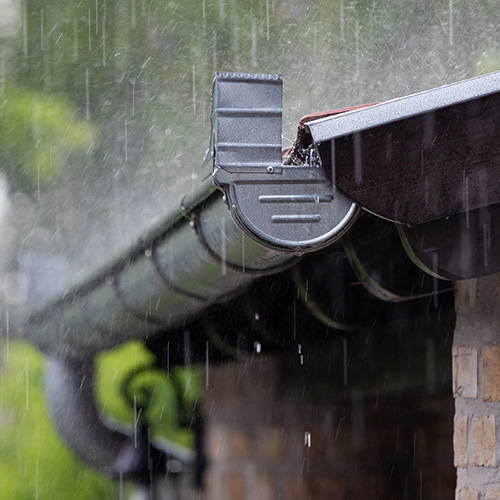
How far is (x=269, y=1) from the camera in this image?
6867 mm

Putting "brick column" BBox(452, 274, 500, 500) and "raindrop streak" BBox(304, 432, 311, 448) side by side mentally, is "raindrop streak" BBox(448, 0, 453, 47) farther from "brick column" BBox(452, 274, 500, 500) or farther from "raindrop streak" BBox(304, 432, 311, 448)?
"brick column" BBox(452, 274, 500, 500)

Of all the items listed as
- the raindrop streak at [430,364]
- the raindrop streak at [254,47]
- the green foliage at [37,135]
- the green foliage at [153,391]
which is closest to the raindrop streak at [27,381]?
the green foliage at [37,135]

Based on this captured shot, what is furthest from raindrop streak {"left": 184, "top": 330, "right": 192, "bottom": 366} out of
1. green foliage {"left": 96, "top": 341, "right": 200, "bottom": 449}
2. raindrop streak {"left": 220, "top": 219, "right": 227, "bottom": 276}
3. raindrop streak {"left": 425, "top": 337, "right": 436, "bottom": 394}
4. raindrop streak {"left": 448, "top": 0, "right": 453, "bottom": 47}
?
raindrop streak {"left": 448, "top": 0, "right": 453, "bottom": 47}

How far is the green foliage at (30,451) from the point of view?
23.4 ft

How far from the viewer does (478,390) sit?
136cm

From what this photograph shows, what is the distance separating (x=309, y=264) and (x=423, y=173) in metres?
0.88

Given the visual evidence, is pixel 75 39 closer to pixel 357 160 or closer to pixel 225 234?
pixel 225 234

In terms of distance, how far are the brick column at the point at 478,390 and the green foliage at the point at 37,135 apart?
5.22 metres

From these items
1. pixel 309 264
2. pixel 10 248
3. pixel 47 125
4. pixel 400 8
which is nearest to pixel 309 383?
pixel 309 264

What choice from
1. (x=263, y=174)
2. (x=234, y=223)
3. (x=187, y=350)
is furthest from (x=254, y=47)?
(x=263, y=174)

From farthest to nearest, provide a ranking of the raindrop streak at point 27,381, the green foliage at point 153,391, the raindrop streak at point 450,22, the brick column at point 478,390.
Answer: the raindrop streak at point 27,381 < the raindrop streak at point 450,22 < the green foliage at point 153,391 < the brick column at point 478,390

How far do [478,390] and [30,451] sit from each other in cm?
688

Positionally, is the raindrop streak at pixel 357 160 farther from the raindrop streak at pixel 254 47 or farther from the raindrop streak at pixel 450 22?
the raindrop streak at pixel 450 22

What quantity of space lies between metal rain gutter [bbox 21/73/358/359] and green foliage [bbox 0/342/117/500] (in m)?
5.48
